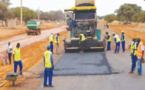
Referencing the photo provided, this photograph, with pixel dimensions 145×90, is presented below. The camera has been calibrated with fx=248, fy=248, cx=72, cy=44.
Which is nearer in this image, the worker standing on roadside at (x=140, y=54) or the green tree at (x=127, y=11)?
the worker standing on roadside at (x=140, y=54)

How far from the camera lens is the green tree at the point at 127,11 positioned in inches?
4002

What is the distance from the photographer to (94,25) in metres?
21.4

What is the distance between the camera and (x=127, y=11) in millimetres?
100938

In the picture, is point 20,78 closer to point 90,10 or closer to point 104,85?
point 104,85

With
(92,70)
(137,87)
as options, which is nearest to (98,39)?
(92,70)

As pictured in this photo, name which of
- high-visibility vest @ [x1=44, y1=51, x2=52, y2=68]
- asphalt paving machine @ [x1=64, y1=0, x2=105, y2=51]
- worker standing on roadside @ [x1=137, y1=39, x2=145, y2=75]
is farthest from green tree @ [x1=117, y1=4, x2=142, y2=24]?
high-visibility vest @ [x1=44, y1=51, x2=52, y2=68]

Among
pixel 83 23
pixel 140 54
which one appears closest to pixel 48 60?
pixel 140 54

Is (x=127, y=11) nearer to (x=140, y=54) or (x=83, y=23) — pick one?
(x=83, y=23)

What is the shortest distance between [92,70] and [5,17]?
2157 inches

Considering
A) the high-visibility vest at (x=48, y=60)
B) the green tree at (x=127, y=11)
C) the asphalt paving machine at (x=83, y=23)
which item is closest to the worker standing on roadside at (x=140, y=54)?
the high-visibility vest at (x=48, y=60)

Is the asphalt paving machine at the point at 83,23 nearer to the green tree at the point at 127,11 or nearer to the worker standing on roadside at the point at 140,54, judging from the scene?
the worker standing on roadside at the point at 140,54

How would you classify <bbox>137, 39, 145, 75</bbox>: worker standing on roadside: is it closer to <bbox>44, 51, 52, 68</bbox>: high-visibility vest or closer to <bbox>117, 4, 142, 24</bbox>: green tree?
<bbox>44, 51, 52, 68</bbox>: high-visibility vest

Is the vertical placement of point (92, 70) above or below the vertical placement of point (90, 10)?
below

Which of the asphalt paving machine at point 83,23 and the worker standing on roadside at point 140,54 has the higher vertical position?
the asphalt paving machine at point 83,23
